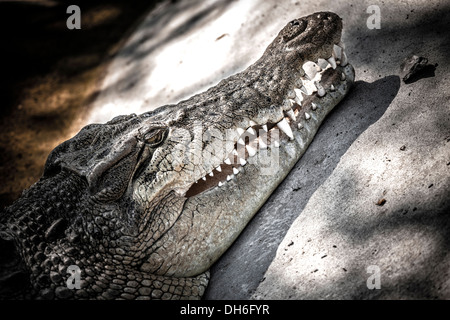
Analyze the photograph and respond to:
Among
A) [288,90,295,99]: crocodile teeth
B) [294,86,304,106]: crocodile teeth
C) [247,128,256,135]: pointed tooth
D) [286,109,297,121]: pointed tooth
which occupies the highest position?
[288,90,295,99]: crocodile teeth

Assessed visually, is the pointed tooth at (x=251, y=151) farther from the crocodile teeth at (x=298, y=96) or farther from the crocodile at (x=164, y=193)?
the crocodile teeth at (x=298, y=96)

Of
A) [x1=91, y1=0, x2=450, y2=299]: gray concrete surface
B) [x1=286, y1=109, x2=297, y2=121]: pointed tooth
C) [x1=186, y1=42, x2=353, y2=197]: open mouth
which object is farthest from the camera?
[x1=286, y1=109, x2=297, y2=121]: pointed tooth

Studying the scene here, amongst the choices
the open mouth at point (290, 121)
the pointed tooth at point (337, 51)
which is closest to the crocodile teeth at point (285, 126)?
the open mouth at point (290, 121)

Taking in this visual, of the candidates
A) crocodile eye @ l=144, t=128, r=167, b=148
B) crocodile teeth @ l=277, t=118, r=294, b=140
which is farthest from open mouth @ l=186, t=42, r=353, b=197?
crocodile eye @ l=144, t=128, r=167, b=148

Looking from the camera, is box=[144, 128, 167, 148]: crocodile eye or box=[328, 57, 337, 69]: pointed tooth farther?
box=[328, 57, 337, 69]: pointed tooth

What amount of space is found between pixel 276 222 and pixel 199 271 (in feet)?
2.12

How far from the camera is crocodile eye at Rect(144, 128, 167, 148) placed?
259cm

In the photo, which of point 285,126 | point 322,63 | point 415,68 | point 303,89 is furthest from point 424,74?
point 285,126

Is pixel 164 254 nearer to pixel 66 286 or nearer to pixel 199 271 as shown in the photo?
pixel 199 271

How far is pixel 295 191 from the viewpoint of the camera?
2805mm

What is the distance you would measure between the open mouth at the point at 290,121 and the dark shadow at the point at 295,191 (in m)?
0.18

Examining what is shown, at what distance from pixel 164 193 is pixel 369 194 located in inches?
53.4

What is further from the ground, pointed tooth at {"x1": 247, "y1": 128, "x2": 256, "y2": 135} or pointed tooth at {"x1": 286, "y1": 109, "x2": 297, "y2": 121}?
pointed tooth at {"x1": 247, "y1": 128, "x2": 256, "y2": 135}

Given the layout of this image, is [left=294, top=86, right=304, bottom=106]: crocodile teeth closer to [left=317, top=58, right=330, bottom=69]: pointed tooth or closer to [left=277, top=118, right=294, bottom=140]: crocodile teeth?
[left=277, top=118, right=294, bottom=140]: crocodile teeth
